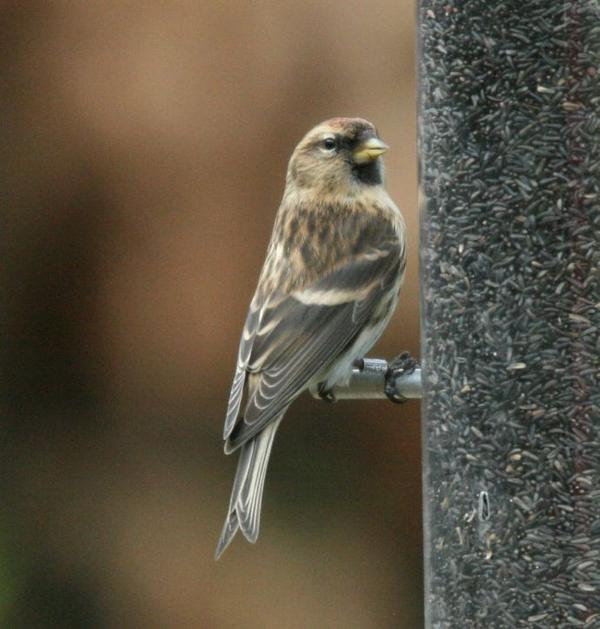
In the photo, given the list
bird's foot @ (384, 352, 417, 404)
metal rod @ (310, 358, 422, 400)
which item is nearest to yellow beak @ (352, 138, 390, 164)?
metal rod @ (310, 358, 422, 400)

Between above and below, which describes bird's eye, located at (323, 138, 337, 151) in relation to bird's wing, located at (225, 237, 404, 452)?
above

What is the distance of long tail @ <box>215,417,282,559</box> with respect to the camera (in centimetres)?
519

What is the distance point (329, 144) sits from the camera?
20.8ft

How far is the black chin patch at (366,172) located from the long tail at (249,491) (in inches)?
42.7

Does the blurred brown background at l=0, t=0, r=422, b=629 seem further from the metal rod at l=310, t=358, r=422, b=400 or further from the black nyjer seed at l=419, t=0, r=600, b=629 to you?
the black nyjer seed at l=419, t=0, r=600, b=629

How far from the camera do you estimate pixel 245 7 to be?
8016 millimetres

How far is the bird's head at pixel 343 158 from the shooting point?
624 centimetres

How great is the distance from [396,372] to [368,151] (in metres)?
1.23

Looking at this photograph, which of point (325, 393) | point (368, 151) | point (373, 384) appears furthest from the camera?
point (368, 151)

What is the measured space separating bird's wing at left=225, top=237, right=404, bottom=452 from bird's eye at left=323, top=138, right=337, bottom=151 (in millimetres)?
479

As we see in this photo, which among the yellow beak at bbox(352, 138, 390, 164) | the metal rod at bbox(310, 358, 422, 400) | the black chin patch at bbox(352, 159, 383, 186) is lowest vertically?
the metal rod at bbox(310, 358, 422, 400)

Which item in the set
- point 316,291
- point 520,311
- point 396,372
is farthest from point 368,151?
point 520,311

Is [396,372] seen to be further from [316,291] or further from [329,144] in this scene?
[329,144]

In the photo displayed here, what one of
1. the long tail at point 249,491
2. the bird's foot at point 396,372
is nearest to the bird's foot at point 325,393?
the long tail at point 249,491
